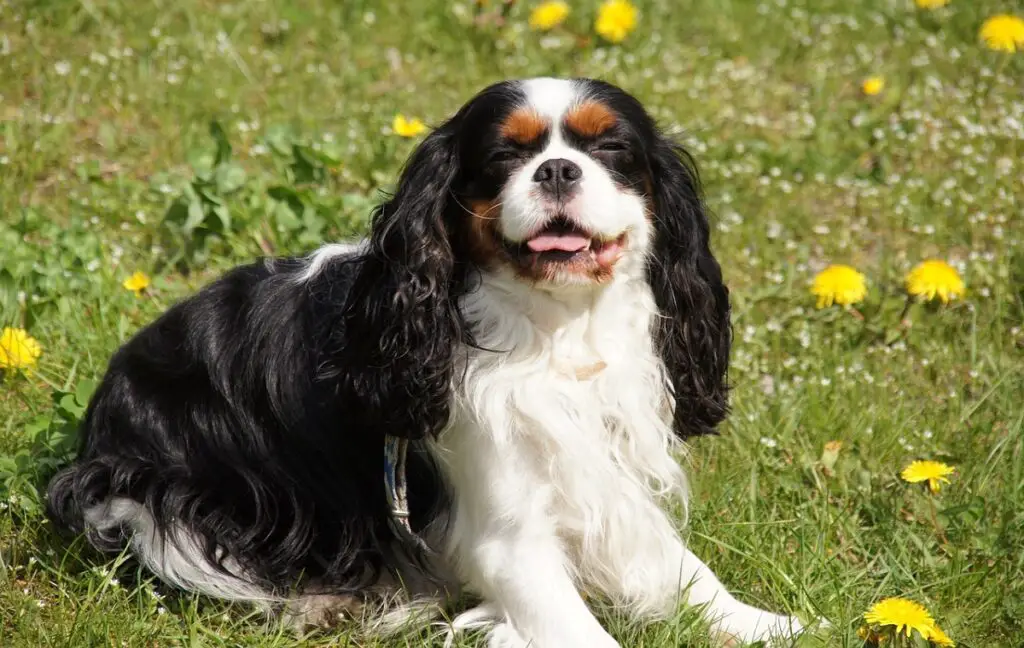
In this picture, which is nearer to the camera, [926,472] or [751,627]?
[751,627]

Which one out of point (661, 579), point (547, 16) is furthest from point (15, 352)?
point (547, 16)

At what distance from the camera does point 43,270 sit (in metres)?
4.71

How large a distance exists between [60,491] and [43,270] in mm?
1377

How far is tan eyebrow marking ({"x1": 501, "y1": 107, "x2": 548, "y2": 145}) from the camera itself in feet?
10.3

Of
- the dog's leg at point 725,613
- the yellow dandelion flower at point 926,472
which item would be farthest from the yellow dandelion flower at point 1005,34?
the dog's leg at point 725,613

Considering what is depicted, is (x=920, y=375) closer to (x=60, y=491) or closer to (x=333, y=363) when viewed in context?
(x=333, y=363)

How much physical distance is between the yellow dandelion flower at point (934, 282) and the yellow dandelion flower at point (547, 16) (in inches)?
101

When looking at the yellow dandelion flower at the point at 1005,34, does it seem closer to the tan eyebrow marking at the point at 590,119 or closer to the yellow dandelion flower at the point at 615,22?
the yellow dandelion flower at the point at 615,22

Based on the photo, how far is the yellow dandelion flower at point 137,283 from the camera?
4.66m

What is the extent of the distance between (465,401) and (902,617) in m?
1.17

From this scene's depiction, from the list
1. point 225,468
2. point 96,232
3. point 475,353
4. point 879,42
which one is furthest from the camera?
point 879,42

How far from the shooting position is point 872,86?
5977 mm

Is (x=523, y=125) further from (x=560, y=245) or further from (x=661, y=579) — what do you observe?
(x=661, y=579)

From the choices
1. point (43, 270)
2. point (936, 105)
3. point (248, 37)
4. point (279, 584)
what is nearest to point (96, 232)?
point (43, 270)
